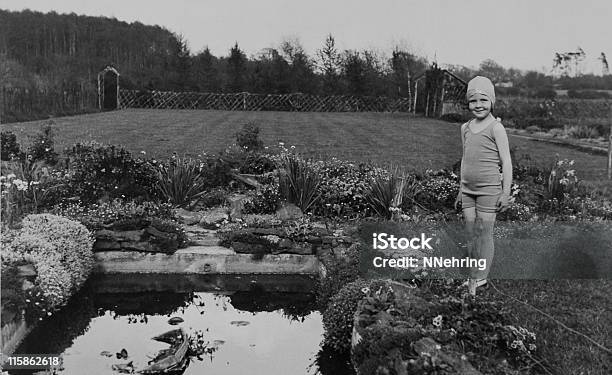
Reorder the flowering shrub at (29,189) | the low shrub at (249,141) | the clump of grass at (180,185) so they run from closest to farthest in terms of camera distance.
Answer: the flowering shrub at (29,189)
the clump of grass at (180,185)
the low shrub at (249,141)

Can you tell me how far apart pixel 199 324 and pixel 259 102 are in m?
12.3

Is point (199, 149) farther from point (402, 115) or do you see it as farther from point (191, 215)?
point (402, 115)

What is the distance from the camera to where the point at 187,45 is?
14.5 meters

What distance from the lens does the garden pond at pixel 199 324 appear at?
4.53 m

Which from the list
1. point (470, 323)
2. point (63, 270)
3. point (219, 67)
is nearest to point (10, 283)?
point (63, 270)

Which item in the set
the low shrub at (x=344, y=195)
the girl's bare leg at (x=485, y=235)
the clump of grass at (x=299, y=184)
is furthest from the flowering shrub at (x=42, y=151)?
the girl's bare leg at (x=485, y=235)

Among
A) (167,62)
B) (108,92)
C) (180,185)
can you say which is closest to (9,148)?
(180,185)

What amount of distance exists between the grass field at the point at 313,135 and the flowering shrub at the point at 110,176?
10.2ft

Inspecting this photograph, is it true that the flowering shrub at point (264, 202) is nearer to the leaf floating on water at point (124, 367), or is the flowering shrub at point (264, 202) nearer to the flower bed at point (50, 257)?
the flower bed at point (50, 257)

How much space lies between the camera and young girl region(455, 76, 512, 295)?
Answer: 4191 millimetres

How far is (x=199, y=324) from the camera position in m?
5.22

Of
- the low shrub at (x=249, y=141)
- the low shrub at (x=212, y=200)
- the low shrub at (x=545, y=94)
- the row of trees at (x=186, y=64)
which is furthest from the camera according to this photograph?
the low shrub at (x=545, y=94)

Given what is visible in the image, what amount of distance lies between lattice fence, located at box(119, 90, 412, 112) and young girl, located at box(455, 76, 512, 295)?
9748mm

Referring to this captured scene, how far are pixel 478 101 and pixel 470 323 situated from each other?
153 centimetres
